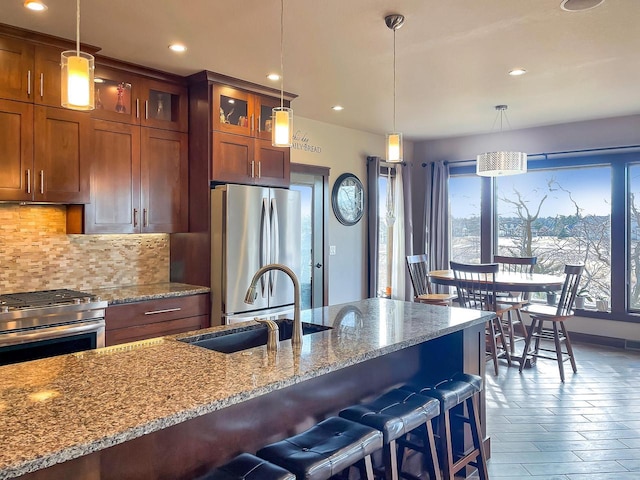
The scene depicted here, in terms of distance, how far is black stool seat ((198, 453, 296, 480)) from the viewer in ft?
4.98

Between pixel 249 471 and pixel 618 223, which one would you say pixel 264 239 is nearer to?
pixel 249 471

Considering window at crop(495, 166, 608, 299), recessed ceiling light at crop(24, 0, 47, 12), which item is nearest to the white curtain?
window at crop(495, 166, 608, 299)

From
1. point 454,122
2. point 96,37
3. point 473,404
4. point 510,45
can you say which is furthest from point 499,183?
point 96,37

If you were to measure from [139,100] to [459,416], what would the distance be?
10.8ft

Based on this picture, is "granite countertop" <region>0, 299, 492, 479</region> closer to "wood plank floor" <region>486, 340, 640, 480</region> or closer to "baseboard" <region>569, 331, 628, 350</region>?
"wood plank floor" <region>486, 340, 640, 480</region>

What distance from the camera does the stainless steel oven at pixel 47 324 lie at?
2.80 m

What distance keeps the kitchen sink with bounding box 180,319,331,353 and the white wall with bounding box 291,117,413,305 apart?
3.21 metres

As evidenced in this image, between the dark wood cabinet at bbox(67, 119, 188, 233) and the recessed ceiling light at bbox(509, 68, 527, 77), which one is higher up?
the recessed ceiling light at bbox(509, 68, 527, 77)

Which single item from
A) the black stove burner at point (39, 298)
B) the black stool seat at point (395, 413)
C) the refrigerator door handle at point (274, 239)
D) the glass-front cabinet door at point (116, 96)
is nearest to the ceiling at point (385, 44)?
the glass-front cabinet door at point (116, 96)

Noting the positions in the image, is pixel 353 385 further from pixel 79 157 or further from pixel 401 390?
pixel 79 157

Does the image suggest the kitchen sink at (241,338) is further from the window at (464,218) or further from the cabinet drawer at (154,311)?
the window at (464,218)

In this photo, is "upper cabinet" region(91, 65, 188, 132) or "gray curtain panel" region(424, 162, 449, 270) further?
"gray curtain panel" region(424, 162, 449, 270)

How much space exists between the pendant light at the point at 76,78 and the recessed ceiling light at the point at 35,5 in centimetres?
126

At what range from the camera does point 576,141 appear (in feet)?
19.3
